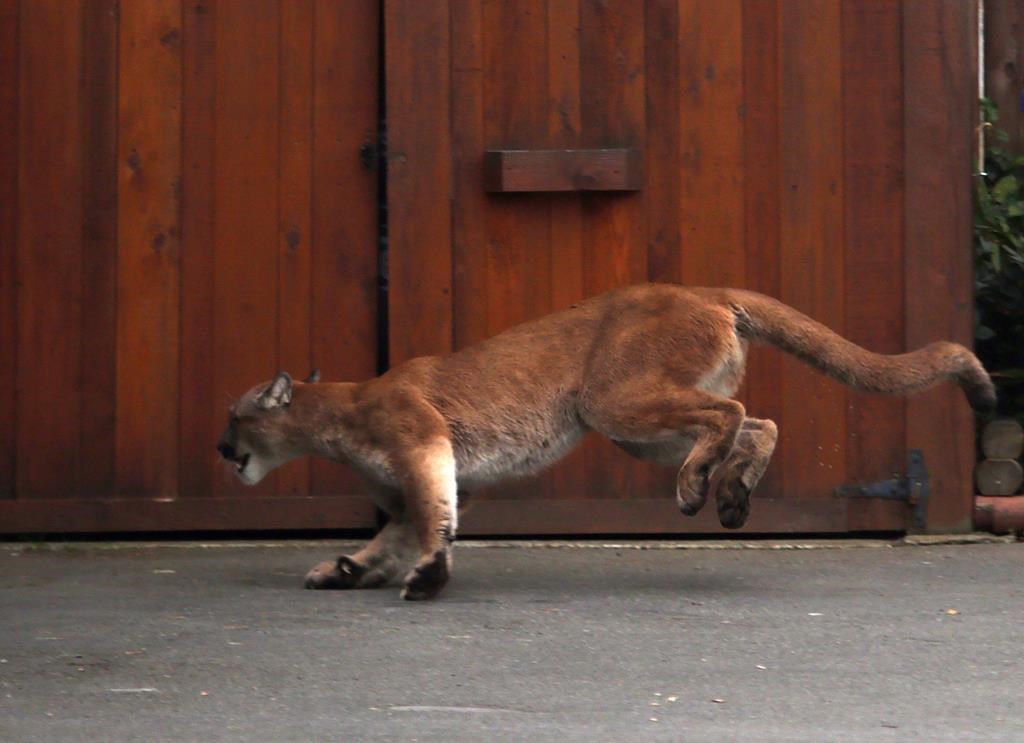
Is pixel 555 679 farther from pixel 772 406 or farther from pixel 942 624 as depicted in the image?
pixel 772 406

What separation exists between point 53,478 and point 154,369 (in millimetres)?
627

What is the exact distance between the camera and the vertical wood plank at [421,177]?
7.49m

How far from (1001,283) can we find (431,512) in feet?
11.3

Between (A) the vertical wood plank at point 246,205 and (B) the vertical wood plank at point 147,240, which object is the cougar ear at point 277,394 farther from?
(B) the vertical wood plank at point 147,240

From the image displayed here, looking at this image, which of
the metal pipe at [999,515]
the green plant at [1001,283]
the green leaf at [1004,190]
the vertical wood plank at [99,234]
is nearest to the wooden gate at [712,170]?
the metal pipe at [999,515]

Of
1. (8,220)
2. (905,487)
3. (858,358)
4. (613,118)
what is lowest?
(905,487)

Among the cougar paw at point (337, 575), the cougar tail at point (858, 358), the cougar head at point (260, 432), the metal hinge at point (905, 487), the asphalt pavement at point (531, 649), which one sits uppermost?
the cougar tail at point (858, 358)

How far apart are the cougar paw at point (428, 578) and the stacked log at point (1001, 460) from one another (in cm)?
286

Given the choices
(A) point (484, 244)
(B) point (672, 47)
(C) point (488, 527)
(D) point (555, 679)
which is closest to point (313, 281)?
(A) point (484, 244)

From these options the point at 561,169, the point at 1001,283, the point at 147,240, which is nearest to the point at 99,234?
the point at 147,240

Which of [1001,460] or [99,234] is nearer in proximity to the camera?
[99,234]

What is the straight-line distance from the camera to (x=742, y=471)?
6293 millimetres

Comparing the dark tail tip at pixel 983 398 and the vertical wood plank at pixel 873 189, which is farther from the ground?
A: the vertical wood plank at pixel 873 189

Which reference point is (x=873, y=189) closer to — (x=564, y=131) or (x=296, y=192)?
(x=564, y=131)
